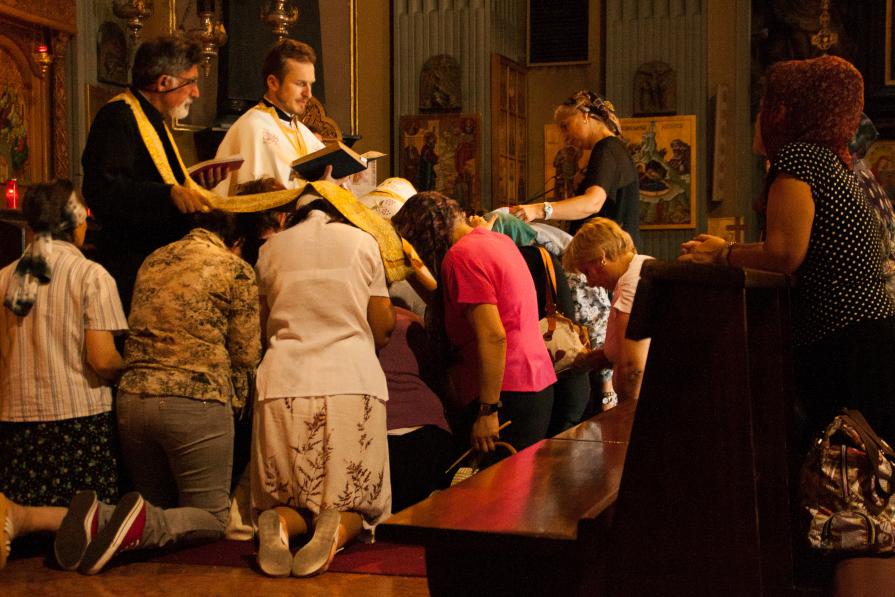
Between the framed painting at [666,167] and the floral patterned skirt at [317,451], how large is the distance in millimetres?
9138

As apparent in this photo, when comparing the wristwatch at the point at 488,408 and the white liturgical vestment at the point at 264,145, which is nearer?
the wristwatch at the point at 488,408

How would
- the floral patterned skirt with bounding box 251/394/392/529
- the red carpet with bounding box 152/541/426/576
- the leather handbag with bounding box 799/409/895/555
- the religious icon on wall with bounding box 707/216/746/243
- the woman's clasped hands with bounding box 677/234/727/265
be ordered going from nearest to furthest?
the leather handbag with bounding box 799/409/895/555 < the woman's clasped hands with bounding box 677/234/727/265 < the red carpet with bounding box 152/541/426/576 < the floral patterned skirt with bounding box 251/394/392/529 < the religious icon on wall with bounding box 707/216/746/243

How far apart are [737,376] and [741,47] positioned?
12.3 meters

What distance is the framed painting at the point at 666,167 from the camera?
1284 cm

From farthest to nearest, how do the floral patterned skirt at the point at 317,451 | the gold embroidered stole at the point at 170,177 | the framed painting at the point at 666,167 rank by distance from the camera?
the framed painting at the point at 666,167
the gold embroidered stole at the point at 170,177
the floral patterned skirt at the point at 317,451

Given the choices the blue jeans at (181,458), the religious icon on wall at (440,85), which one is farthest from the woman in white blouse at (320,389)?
the religious icon on wall at (440,85)

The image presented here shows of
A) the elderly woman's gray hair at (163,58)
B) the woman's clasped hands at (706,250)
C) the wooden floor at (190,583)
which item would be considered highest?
the elderly woman's gray hair at (163,58)

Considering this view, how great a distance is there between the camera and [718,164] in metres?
13.4

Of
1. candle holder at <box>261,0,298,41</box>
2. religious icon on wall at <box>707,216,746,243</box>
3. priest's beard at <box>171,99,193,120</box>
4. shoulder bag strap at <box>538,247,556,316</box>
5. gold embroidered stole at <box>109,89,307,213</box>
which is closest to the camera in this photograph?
gold embroidered stole at <box>109,89,307,213</box>

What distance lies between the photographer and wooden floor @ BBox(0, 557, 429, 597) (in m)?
3.70

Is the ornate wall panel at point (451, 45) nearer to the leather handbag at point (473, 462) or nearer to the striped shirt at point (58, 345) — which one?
the leather handbag at point (473, 462)

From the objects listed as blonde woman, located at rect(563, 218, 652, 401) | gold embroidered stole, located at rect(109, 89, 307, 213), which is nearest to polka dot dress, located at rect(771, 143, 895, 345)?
blonde woman, located at rect(563, 218, 652, 401)

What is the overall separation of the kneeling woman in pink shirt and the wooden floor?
30.5 inches

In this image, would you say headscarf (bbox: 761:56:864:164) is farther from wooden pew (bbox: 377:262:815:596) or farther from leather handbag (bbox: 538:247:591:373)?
leather handbag (bbox: 538:247:591:373)
